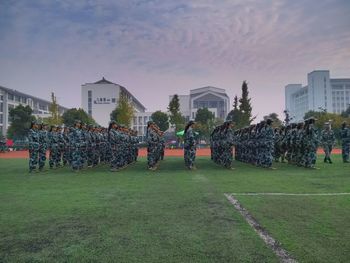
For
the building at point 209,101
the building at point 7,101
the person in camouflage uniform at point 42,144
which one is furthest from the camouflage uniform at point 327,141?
the building at point 209,101

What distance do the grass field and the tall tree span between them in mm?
48754

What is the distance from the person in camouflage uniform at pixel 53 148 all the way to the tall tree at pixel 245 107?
43590 mm

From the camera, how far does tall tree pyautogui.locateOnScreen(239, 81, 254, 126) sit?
5653cm

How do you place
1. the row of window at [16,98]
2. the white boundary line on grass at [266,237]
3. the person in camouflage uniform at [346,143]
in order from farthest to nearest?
1. the row of window at [16,98]
2. the person in camouflage uniform at [346,143]
3. the white boundary line on grass at [266,237]

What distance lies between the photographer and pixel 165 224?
5004 mm

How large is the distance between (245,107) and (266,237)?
179ft

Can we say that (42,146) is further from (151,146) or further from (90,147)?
(151,146)

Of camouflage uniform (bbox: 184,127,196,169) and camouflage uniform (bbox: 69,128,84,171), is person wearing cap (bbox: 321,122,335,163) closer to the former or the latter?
camouflage uniform (bbox: 184,127,196,169)

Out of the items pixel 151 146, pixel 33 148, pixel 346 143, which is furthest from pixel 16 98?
pixel 346 143

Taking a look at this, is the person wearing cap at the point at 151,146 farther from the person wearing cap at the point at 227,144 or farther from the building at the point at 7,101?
Result: the building at the point at 7,101

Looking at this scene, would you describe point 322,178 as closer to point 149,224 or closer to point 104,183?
point 104,183

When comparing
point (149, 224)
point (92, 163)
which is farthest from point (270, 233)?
point (92, 163)

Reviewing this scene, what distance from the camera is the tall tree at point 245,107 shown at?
56531mm

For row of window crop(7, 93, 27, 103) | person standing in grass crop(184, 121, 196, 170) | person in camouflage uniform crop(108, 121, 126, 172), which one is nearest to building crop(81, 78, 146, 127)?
row of window crop(7, 93, 27, 103)
